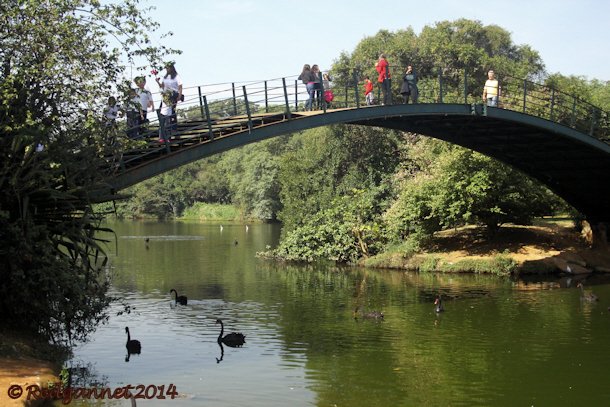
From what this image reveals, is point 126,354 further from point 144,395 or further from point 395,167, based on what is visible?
point 395,167

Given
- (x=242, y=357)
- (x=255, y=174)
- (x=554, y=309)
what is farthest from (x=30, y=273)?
(x=255, y=174)

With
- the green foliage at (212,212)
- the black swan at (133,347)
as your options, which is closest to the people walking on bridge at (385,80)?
the black swan at (133,347)

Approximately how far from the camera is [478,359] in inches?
728

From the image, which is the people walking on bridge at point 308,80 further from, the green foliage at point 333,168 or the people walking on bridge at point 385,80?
the green foliage at point 333,168

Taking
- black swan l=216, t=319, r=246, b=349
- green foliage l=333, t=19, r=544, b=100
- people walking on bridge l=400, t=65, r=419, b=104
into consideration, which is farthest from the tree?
green foliage l=333, t=19, r=544, b=100

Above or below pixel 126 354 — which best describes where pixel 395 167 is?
above

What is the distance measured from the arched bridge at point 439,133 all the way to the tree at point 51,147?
118cm

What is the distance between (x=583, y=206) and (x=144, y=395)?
93.1 ft

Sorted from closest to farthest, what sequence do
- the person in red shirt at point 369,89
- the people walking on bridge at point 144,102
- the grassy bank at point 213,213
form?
the people walking on bridge at point 144,102
the person in red shirt at point 369,89
the grassy bank at point 213,213

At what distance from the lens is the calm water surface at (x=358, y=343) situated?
51.2 ft

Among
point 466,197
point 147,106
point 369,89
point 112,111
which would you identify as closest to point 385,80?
point 369,89

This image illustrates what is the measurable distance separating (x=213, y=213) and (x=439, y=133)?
2574 inches

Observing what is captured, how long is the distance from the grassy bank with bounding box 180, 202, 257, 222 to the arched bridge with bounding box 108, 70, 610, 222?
48.4 metres

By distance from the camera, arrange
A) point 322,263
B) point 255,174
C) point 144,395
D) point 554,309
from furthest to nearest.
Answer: point 255,174, point 322,263, point 554,309, point 144,395
